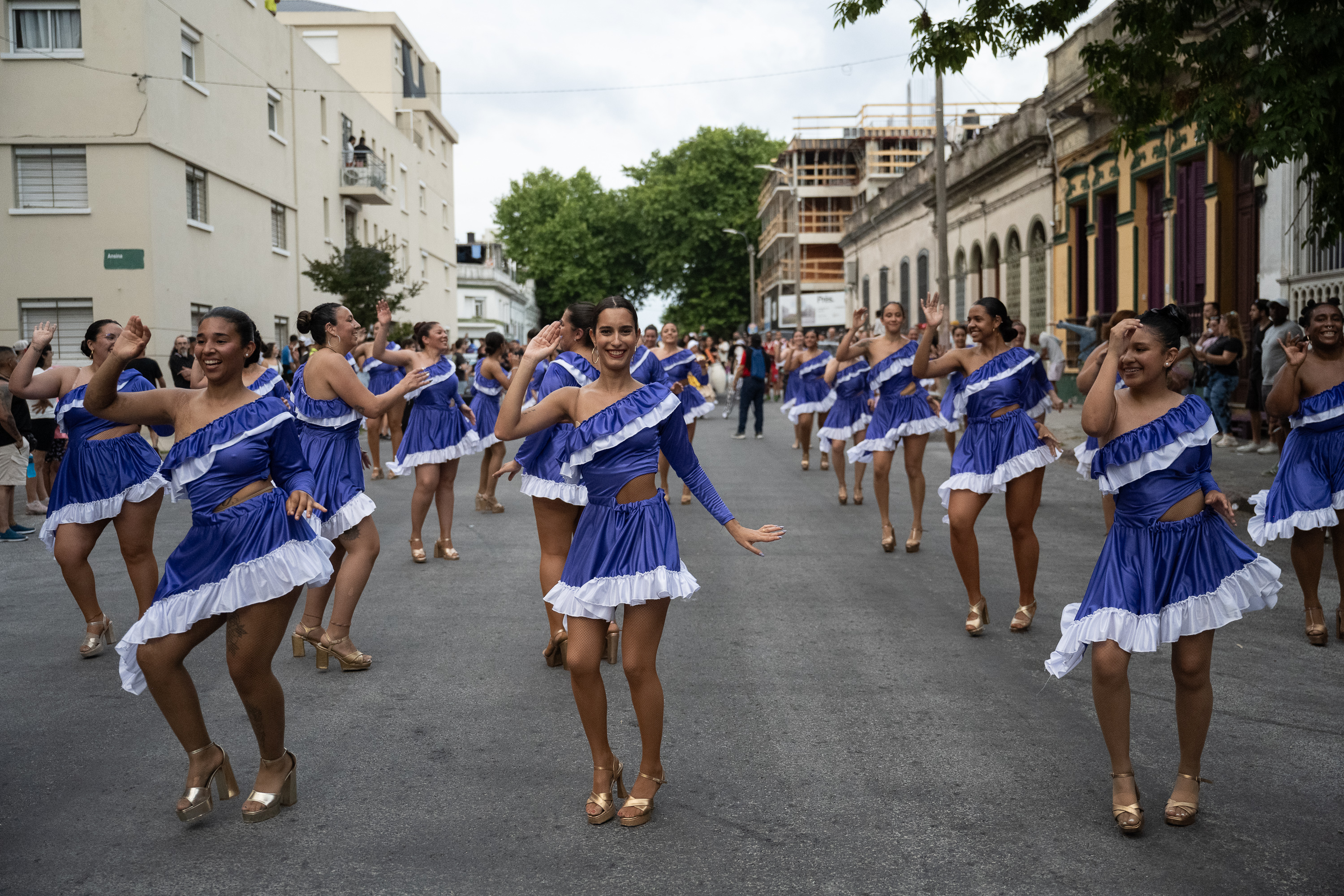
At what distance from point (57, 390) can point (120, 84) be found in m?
19.1

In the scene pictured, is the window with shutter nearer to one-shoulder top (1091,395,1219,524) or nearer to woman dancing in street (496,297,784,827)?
woman dancing in street (496,297,784,827)

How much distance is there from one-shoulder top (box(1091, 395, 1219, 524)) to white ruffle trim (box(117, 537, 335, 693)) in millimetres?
2895

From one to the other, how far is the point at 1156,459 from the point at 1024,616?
299cm

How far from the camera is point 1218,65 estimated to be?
1062 centimetres

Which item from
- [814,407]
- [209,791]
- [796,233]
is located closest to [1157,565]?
[209,791]

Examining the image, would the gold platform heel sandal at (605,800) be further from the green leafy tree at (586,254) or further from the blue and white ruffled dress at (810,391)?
the green leafy tree at (586,254)

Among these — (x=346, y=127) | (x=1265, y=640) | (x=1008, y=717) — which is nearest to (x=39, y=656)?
(x=1008, y=717)

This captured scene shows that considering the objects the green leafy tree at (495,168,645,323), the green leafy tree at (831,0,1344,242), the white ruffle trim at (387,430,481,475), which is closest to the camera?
the green leafy tree at (831,0,1344,242)

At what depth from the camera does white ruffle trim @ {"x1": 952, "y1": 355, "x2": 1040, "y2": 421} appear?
24.5 ft

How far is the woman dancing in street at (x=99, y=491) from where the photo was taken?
659cm

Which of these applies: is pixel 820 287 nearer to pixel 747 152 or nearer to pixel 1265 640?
pixel 747 152

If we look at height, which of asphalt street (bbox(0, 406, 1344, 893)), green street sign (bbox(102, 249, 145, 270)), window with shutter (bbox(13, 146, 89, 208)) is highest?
window with shutter (bbox(13, 146, 89, 208))

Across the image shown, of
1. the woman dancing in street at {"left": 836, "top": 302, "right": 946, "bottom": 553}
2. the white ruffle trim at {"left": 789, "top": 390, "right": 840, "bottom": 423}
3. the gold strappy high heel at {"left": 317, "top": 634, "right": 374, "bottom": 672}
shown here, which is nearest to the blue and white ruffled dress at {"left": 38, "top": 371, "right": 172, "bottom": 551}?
the gold strappy high heel at {"left": 317, "top": 634, "right": 374, "bottom": 672}

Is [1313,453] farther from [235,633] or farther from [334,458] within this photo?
[235,633]
